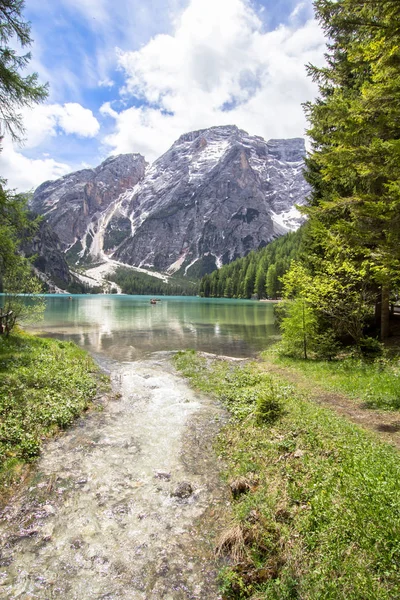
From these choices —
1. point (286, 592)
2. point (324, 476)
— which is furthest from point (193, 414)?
point (286, 592)

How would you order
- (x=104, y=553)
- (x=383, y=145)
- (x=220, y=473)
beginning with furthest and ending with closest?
(x=383, y=145) < (x=220, y=473) < (x=104, y=553)

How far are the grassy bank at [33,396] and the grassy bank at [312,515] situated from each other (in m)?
6.36

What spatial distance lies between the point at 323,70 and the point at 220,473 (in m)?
21.9

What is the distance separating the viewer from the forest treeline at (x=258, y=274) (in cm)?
13925

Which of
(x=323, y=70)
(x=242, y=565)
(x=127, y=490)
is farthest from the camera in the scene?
(x=323, y=70)

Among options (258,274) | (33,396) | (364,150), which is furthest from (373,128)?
(258,274)

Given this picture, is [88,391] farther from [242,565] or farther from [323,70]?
[323,70]

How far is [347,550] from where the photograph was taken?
5125mm

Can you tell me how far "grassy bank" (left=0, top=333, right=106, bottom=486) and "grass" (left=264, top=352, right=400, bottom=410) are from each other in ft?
40.0

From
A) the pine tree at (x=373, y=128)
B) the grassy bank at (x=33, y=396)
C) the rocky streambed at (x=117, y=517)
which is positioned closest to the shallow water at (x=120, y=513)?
the rocky streambed at (x=117, y=517)

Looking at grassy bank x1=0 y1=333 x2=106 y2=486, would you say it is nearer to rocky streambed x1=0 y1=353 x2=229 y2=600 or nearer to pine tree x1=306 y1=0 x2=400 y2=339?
rocky streambed x1=0 y1=353 x2=229 y2=600

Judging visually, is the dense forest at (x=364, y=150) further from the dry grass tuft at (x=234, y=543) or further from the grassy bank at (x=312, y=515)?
the dry grass tuft at (x=234, y=543)

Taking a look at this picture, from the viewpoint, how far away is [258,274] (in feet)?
520

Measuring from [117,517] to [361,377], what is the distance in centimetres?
1318
